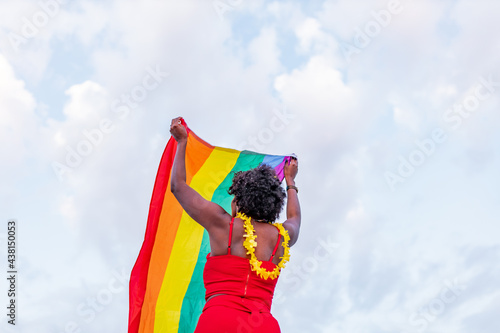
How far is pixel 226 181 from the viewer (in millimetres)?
5898

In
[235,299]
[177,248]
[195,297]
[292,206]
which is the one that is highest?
[292,206]

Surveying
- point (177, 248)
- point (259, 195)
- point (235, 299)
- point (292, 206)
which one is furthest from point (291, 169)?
point (235, 299)

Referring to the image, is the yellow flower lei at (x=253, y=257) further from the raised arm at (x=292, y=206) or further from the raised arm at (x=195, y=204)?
the raised arm at (x=292, y=206)

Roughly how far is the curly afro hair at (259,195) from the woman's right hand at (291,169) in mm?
1033

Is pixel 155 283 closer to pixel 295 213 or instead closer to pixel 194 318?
pixel 194 318

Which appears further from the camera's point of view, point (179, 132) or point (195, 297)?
point (195, 297)

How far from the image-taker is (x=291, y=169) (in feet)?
18.1

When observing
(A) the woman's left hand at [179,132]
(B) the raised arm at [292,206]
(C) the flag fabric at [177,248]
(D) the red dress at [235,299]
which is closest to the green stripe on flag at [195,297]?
(C) the flag fabric at [177,248]

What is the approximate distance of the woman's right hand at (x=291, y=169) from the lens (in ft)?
18.0

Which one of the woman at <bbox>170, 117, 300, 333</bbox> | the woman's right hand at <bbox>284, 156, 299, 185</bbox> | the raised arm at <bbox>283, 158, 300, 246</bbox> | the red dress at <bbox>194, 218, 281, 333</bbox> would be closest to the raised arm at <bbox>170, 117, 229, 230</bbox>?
the woman at <bbox>170, 117, 300, 333</bbox>

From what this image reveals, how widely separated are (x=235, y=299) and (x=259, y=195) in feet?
2.78

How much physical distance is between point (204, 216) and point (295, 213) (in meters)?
1.14

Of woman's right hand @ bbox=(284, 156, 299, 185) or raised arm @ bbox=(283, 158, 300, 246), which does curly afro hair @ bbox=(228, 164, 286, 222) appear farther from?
woman's right hand @ bbox=(284, 156, 299, 185)

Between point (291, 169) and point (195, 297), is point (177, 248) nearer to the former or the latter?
point (195, 297)
